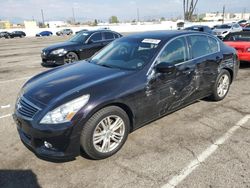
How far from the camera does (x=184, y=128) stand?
13.3ft

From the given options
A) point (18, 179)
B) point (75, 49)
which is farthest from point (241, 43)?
point (18, 179)

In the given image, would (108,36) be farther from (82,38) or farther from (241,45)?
(241,45)

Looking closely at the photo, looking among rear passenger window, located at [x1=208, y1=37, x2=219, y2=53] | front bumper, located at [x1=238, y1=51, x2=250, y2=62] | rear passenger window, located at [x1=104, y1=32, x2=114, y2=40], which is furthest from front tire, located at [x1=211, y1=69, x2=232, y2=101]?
rear passenger window, located at [x1=104, y1=32, x2=114, y2=40]

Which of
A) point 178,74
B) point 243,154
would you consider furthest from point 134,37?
point 243,154

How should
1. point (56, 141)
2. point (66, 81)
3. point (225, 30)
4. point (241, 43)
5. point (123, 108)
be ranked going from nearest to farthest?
1. point (56, 141)
2. point (123, 108)
3. point (66, 81)
4. point (241, 43)
5. point (225, 30)

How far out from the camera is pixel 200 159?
318 centimetres

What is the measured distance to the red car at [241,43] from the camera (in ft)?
26.4

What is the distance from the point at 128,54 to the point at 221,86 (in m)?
2.45

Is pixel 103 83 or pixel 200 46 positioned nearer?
pixel 103 83

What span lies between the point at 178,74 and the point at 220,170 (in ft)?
5.51

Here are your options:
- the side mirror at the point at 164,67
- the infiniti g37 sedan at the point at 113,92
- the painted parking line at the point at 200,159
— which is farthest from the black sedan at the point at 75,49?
the painted parking line at the point at 200,159

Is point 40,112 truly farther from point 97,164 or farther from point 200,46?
point 200,46

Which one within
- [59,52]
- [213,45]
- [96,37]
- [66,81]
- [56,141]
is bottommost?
[56,141]

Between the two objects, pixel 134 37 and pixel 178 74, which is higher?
pixel 134 37
